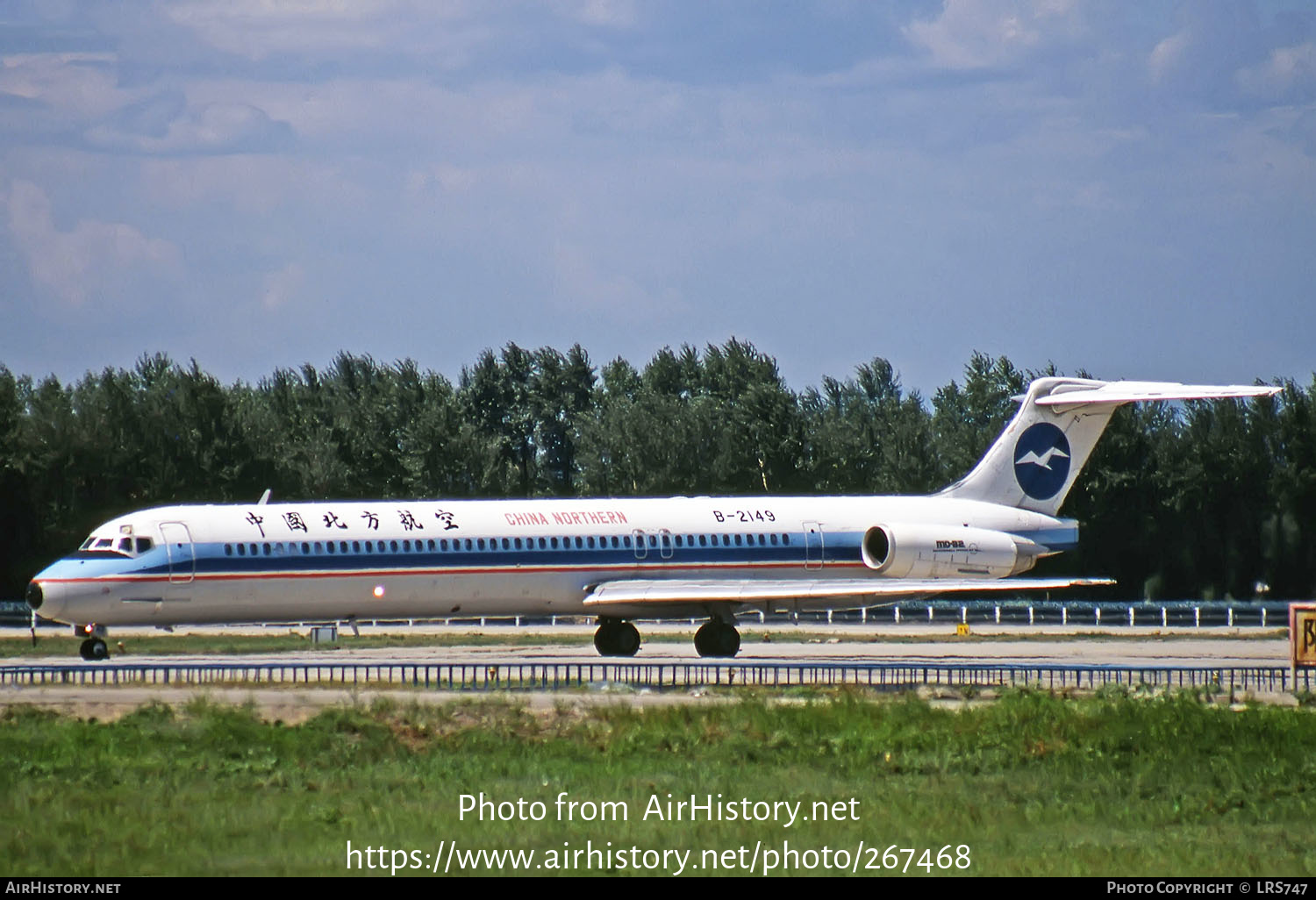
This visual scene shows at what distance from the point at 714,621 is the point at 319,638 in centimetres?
1190

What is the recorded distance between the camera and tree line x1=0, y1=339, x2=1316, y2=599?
6581 centimetres

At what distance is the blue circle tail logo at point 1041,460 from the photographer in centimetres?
4122

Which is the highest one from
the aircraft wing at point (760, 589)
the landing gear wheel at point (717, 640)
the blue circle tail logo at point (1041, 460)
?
the blue circle tail logo at point (1041, 460)

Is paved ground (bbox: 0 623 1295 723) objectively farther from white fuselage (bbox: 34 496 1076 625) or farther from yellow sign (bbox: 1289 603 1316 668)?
white fuselage (bbox: 34 496 1076 625)

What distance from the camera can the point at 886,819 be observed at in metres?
16.1

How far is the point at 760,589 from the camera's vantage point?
36.4 meters

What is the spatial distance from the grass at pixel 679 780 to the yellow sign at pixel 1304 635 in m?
2.33

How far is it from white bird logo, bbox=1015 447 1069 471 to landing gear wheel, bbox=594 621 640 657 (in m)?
10.2

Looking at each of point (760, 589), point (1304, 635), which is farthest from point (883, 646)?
point (1304, 635)

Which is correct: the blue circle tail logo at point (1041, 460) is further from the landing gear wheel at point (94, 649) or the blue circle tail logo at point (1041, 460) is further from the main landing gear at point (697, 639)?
the landing gear wheel at point (94, 649)

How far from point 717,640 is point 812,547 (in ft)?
10.1

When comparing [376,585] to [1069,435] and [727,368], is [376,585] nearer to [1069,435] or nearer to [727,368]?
[1069,435]

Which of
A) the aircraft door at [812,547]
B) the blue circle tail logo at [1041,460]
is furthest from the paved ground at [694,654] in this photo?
the blue circle tail logo at [1041,460]

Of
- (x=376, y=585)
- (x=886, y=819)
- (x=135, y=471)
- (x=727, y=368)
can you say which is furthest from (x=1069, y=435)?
(x=727, y=368)
